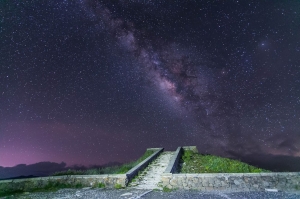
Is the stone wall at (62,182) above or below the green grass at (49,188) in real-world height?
above

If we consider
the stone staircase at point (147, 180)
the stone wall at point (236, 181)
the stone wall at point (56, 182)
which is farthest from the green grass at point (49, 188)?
the stone wall at point (236, 181)

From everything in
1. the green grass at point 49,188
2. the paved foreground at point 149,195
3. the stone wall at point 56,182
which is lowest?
the paved foreground at point 149,195

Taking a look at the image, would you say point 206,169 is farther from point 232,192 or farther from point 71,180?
point 71,180

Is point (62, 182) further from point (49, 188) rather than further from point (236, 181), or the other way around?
point (236, 181)

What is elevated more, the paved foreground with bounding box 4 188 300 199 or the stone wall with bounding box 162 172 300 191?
the stone wall with bounding box 162 172 300 191

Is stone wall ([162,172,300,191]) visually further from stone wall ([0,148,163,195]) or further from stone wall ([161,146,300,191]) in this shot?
stone wall ([0,148,163,195])

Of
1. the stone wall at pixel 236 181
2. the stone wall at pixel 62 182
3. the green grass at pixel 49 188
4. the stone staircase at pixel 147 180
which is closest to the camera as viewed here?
the stone wall at pixel 236 181

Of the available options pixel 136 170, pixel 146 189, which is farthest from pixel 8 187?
pixel 146 189

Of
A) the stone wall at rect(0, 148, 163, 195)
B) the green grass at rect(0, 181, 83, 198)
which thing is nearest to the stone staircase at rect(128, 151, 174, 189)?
the stone wall at rect(0, 148, 163, 195)

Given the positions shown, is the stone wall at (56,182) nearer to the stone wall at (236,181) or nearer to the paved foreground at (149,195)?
the paved foreground at (149,195)

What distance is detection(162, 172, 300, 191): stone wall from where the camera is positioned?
8.11 m

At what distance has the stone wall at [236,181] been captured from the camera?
8109 millimetres

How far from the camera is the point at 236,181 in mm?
8344

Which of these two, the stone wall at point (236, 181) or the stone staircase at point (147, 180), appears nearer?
the stone wall at point (236, 181)
